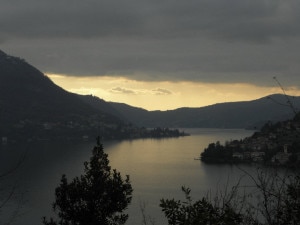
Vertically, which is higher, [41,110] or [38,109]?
[38,109]

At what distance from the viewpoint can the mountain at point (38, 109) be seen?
10519 cm

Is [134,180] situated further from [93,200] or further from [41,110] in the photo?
[41,110]

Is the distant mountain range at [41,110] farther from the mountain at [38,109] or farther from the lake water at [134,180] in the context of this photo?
the lake water at [134,180]

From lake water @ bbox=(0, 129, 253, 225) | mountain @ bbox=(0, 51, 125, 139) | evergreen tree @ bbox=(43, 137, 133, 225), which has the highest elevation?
mountain @ bbox=(0, 51, 125, 139)

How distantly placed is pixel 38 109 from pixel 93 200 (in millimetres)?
111449

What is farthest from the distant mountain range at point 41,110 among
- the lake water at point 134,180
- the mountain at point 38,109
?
the lake water at point 134,180

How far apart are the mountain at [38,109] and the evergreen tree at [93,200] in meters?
84.8

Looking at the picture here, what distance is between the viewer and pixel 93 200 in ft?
42.0

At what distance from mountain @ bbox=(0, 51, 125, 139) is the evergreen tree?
278ft

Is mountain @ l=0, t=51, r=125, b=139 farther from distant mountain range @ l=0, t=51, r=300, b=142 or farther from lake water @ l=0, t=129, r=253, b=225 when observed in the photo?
lake water @ l=0, t=129, r=253, b=225

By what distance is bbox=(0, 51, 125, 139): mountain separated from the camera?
105188 mm

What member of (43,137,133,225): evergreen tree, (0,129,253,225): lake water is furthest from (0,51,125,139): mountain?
(43,137,133,225): evergreen tree

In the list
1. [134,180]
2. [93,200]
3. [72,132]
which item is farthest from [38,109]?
[93,200]

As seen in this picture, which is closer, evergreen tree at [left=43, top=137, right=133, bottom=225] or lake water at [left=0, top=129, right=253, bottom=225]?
evergreen tree at [left=43, top=137, right=133, bottom=225]
